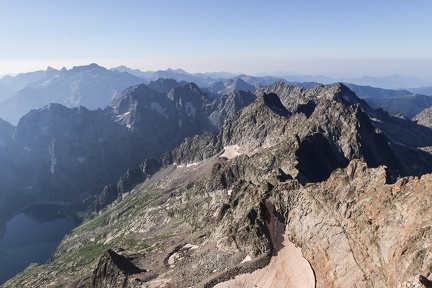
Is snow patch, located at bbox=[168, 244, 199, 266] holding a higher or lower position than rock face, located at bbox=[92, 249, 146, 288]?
higher

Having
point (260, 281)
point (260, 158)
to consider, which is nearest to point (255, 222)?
point (260, 281)

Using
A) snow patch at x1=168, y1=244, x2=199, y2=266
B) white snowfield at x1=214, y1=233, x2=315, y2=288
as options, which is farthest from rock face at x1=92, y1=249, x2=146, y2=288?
white snowfield at x1=214, y1=233, x2=315, y2=288

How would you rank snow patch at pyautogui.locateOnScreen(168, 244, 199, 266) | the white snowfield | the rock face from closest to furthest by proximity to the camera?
the white snowfield, the rock face, snow patch at pyautogui.locateOnScreen(168, 244, 199, 266)

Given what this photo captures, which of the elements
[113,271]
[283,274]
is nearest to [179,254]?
[113,271]

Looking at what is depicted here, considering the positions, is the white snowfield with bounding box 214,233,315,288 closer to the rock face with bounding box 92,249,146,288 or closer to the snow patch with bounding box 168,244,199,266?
the snow patch with bounding box 168,244,199,266

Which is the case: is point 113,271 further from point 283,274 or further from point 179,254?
point 283,274

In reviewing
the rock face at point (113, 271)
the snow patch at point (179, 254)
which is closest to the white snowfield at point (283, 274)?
the snow patch at point (179, 254)

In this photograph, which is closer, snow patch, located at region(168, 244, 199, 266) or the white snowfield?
the white snowfield

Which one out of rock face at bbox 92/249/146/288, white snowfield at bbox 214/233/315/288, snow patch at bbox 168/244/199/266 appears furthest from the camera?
snow patch at bbox 168/244/199/266

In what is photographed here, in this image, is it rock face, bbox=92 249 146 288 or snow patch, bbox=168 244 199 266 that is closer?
rock face, bbox=92 249 146 288

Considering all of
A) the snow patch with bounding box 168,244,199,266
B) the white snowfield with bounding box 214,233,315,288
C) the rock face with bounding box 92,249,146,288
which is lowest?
the rock face with bounding box 92,249,146,288

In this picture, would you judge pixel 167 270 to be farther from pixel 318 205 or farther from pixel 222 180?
pixel 222 180

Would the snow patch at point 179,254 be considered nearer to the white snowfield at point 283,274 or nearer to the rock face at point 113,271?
the rock face at point 113,271
